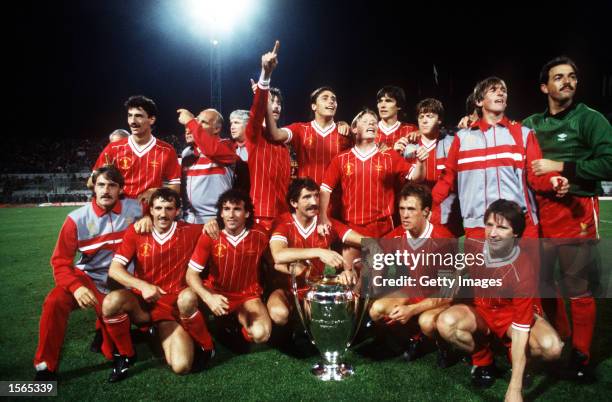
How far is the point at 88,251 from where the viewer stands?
121 inches

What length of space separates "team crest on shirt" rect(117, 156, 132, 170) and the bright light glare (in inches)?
480

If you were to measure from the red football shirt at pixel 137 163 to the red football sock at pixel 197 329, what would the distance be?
131 centimetres

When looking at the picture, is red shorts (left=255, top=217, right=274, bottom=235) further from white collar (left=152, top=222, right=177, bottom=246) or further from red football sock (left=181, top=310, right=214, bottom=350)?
red football sock (left=181, top=310, right=214, bottom=350)

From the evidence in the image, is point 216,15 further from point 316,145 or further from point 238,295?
point 238,295

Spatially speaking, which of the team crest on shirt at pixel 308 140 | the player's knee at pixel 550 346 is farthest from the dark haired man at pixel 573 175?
the team crest on shirt at pixel 308 140

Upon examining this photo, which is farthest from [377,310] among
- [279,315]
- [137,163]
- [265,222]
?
[137,163]

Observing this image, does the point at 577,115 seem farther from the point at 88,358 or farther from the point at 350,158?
the point at 88,358

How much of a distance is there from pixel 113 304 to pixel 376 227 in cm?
197

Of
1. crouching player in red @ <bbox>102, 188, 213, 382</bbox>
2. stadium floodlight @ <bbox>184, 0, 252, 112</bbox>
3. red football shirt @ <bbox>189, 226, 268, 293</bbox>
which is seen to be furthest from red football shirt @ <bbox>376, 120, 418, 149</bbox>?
stadium floodlight @ <bbox>184, 0, 252, 112</bbox>

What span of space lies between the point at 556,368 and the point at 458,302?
71 cm

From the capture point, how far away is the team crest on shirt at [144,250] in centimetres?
306

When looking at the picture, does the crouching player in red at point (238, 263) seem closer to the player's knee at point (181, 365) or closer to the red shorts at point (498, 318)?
the player's knee at point (181, 365)

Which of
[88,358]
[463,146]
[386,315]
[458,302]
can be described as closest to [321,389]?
A: [386,315]

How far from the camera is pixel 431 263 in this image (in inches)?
121
